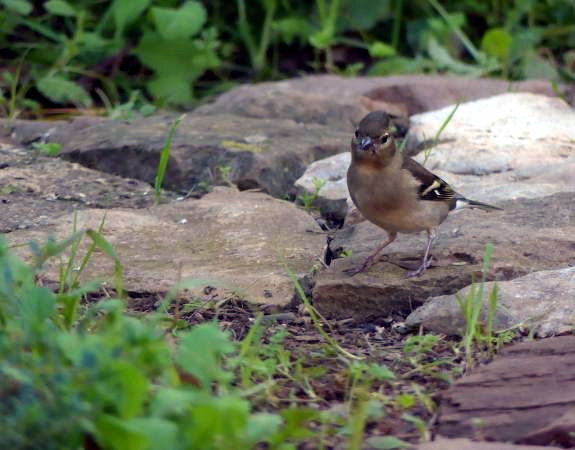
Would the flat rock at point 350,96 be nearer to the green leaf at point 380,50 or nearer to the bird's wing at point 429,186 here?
the green leaf at point 380,50

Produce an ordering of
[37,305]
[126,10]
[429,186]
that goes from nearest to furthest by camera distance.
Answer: [37,305], [429,186], [126,10]

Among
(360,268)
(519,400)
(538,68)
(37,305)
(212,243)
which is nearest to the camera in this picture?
(37,305)

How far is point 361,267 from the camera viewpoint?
4.31m

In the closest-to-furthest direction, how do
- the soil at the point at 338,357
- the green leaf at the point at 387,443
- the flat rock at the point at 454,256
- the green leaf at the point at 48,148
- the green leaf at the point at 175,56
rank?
the green leaf at the point at 387,443 → the soil at the point at 338,357 → the flat rock at the point at 454,256 → the green leaf at the point at 48,148 → the green leaf at the point at 175,56

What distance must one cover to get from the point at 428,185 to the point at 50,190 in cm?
193

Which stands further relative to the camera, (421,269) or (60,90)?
(60,90)

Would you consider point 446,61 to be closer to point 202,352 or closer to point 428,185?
point 428,185

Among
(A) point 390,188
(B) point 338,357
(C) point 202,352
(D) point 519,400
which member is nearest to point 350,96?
(A) point 390,188

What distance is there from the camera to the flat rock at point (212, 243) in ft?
14.0

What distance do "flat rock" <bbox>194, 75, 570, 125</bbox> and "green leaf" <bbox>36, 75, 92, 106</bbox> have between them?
39.5 inches

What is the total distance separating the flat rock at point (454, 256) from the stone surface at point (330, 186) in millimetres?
398

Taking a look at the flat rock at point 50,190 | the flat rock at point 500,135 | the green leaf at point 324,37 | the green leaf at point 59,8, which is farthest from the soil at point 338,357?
the green leaf at point 324,37

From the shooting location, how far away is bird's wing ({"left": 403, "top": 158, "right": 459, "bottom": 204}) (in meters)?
4.88

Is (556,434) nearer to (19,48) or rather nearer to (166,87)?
(166,87)
